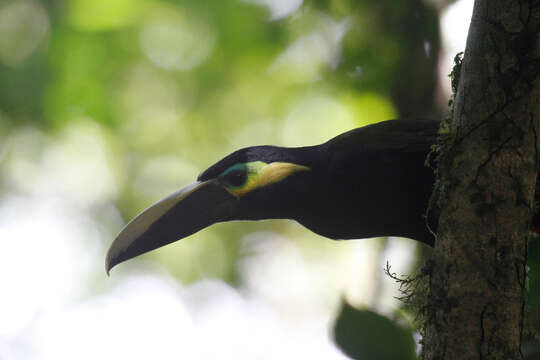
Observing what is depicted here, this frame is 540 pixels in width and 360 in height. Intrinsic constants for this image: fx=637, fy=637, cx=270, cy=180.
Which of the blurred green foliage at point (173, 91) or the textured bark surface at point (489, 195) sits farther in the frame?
the blurred green foliage at point (173, 91)

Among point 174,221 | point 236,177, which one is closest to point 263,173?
point 236,177

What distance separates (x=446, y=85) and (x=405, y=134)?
770 mm

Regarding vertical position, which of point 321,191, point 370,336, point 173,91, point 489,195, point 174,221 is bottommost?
point 370,336

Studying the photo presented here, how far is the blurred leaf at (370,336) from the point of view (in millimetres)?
1455

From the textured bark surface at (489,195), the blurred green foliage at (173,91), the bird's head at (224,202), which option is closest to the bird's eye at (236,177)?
the bird's head at (224,202)

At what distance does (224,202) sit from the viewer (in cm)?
249

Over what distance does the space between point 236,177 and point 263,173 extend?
0.35 feet

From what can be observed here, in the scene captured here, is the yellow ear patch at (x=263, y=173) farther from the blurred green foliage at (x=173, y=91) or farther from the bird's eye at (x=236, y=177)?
the blurred green foliage at (x=173, y=91)

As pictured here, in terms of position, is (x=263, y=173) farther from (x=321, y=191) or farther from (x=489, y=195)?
(x=489, y=195)

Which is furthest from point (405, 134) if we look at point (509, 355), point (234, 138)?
point (234, 138)

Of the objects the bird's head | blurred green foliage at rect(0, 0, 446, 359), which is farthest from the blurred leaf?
blurred green foliage at rect(0, 0, 446, 359)

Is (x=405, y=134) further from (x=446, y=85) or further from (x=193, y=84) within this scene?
(x=193, y=84)

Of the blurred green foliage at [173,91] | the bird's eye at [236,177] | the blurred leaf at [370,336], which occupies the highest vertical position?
the blurred green foliage at [173,91]

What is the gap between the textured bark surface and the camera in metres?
1.54
